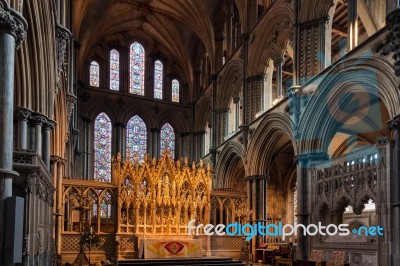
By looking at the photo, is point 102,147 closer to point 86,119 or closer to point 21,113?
point 86,119

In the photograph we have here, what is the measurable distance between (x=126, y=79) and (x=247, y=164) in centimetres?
1286

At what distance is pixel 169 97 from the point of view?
1284 inches

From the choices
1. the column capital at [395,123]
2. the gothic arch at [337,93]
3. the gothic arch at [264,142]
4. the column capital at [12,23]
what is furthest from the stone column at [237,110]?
the column capital at [12,23]

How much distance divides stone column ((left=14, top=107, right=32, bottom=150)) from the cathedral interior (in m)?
0.05

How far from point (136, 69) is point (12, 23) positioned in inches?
959

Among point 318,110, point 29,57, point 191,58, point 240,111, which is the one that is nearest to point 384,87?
point 318,110

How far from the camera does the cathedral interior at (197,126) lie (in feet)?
38.8

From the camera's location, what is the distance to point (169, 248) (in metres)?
17.6

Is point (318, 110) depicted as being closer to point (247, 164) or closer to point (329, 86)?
point (329, 86)

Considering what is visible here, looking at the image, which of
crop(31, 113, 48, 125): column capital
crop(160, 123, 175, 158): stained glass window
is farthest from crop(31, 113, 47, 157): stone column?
crop(160, 123, 175, 158): stained glass window

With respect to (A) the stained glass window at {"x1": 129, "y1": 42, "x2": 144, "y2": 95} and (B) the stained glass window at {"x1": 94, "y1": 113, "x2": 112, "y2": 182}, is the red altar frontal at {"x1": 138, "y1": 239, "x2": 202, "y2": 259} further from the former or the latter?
(A) the stained glass window at {"x1": 129, "y1": 42, "x2": 144, "y2": 95}

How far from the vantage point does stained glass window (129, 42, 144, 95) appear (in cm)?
3167

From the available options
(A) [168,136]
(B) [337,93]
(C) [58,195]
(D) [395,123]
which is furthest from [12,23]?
(A) [168,136]

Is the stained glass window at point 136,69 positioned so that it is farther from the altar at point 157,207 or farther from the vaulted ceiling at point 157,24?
the altar at point 157,207
